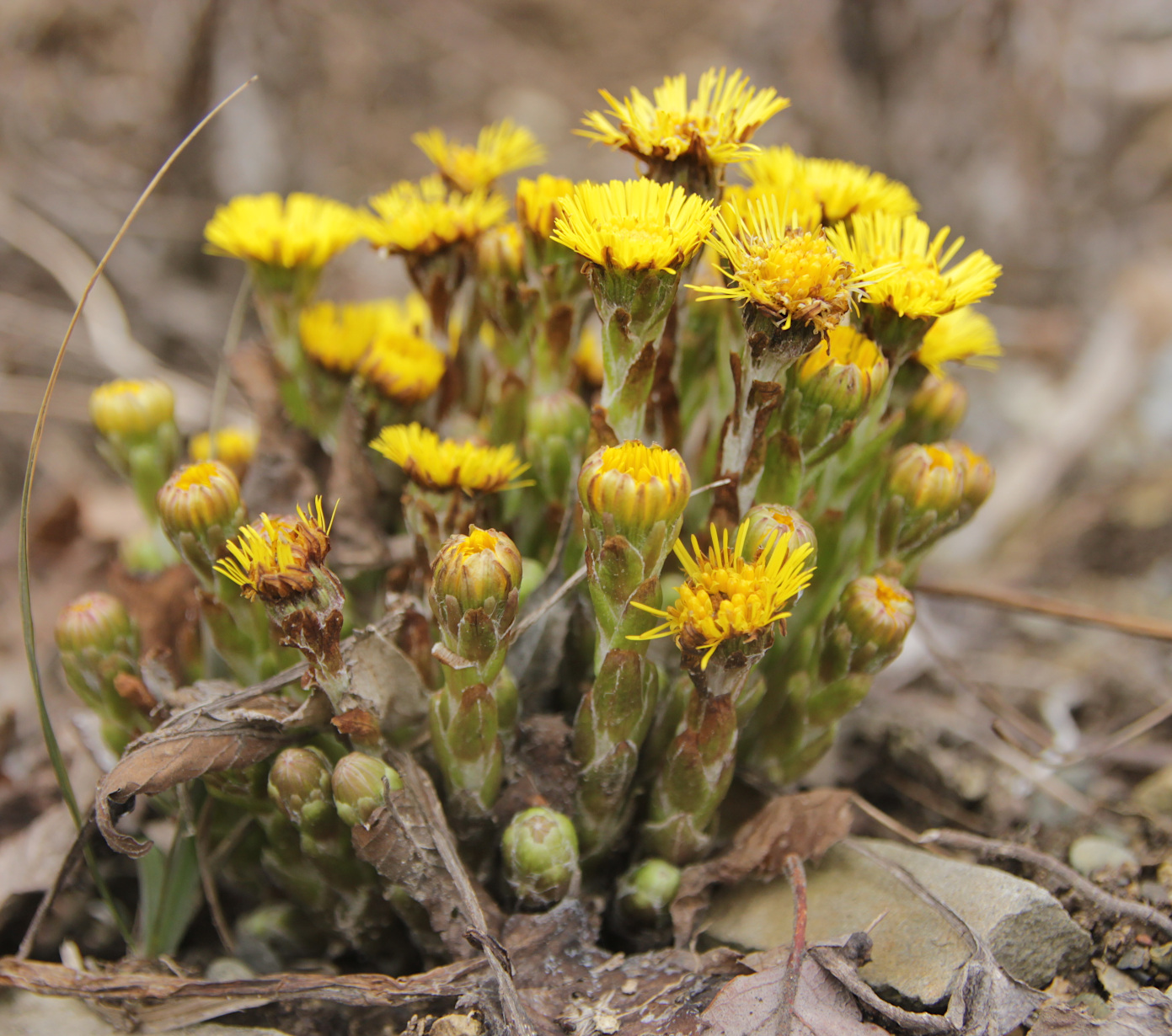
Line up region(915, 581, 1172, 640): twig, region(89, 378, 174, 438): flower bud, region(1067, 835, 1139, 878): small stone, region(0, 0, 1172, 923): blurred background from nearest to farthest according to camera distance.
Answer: region(1067, 835, 1139, 878): small stone < region(89, 378, 174, 438): flower bud < region(915, 581, 1172, 640): twig < region(0, 0, 1172, 923): blurred background

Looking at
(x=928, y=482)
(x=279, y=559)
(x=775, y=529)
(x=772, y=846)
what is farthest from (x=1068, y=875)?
(x=279, y=559)

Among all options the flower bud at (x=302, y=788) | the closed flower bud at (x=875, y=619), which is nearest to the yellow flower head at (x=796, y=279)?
the closed flower bud at (x=875, y=619)

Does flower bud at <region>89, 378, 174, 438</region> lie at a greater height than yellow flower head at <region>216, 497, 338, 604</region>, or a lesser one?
greater

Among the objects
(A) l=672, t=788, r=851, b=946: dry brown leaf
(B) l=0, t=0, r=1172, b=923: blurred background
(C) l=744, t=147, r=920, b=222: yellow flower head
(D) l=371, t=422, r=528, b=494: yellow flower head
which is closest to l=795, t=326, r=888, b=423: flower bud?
(C) l=744, t=147, r=920, b=222: yellow flower head

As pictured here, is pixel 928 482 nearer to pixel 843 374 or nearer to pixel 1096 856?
pixel 843 374

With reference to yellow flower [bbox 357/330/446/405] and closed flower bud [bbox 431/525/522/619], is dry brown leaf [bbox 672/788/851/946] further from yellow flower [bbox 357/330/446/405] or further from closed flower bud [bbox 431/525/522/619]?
yellow flower [bbox 357/330/446/405]

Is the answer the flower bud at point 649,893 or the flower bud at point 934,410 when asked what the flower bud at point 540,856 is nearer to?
the flower bud at point 649,893

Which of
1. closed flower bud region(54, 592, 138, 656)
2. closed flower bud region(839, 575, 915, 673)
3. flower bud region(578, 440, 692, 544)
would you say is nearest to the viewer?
flower bud region(578, 440, 692, 544)
